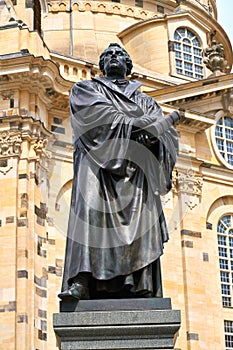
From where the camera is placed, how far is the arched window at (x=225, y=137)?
29.8 meters

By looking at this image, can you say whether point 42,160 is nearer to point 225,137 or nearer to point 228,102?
point 225,137

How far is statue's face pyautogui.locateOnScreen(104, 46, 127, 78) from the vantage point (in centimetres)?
815

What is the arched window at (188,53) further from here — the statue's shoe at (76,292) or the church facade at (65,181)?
the statue's shoe at (76,292)

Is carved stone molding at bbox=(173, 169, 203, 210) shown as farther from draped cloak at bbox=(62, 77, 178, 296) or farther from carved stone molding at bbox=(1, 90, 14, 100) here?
draped cloak at bbox=(62, 77, 178, 296)

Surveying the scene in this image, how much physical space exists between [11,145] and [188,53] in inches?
478

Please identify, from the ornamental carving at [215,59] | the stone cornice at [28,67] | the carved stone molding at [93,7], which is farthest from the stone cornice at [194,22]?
the stone cornice at [28,67]

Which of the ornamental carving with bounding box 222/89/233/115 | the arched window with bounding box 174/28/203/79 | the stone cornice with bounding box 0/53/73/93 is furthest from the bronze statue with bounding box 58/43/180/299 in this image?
the arched window with bounding box 174/28/203/79

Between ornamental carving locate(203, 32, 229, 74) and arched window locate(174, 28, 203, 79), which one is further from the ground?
arched window locate(174, 28, 203, 79)

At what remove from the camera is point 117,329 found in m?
6.78

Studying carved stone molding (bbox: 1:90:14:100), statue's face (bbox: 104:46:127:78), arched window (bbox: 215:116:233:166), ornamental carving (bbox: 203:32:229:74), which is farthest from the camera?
ornamental carving (bbox: 203:32:229:74)

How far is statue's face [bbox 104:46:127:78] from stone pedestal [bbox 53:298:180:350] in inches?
99.2

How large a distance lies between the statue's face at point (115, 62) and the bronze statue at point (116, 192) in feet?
0.51

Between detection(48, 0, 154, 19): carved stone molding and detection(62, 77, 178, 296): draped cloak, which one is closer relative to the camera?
detection(62, 77, 178, 296): draped cloak

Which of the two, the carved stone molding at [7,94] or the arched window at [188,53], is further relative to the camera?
the arched window at [188,53]
